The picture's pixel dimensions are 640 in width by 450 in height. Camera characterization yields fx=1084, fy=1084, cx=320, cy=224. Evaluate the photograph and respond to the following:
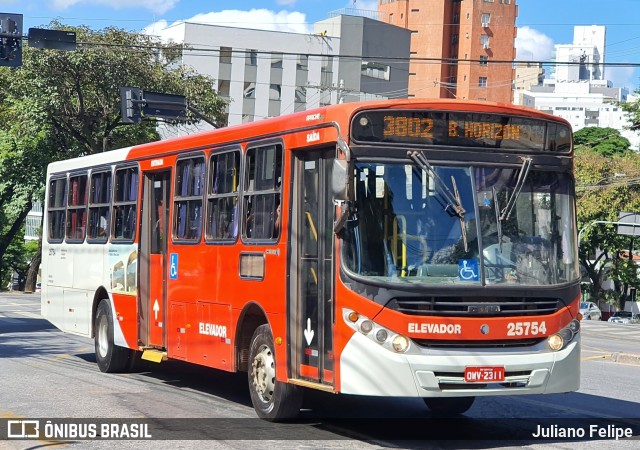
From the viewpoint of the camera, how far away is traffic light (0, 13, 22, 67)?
2208 cm

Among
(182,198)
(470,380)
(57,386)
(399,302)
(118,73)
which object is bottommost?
(57,386)

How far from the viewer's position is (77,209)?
59.2 ft

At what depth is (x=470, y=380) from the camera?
958 cm

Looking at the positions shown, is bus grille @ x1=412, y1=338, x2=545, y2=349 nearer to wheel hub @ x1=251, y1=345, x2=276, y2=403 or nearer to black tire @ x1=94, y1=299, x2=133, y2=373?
wheel hub @ x1=251, y1=345, x2=276, y2=403

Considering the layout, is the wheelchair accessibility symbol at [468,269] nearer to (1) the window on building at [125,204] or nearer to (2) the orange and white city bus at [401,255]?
(2) the orange and white city bus at [401,255]

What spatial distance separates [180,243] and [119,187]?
288cm

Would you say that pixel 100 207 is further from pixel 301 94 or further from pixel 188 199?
pixel 301 94

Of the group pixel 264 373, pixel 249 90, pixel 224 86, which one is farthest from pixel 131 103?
pixel 249 90

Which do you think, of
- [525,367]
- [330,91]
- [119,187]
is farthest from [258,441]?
[330,91]

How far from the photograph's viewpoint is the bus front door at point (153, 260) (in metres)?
14.6

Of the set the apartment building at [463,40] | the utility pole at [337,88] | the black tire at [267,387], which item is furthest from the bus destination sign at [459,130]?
the apartment building at [463,40]

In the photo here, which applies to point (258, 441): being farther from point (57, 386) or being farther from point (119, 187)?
point (119, 187)

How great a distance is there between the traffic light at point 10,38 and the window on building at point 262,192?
38.5ft

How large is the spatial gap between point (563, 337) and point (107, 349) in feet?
27.4
